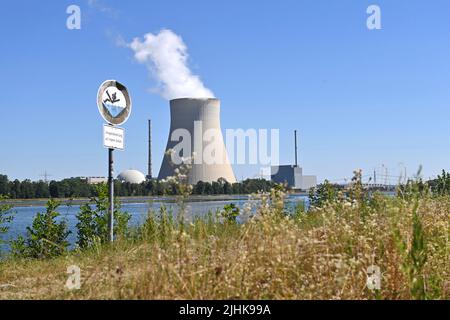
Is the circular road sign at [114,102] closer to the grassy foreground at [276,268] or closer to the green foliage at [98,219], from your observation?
the green foliage at [98,219]

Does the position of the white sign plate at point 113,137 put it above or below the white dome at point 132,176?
below

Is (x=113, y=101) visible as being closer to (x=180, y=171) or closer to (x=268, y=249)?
(x=180, y=171)

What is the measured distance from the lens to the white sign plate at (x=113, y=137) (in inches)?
210

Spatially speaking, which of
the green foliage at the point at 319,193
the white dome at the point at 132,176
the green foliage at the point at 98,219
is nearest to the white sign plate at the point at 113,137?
the green foliage at the point at 98,219

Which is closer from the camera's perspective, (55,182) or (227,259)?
(227,259)

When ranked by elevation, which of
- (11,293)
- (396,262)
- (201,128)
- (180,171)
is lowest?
(11,293)

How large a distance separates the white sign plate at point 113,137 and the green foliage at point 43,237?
1.73 meters

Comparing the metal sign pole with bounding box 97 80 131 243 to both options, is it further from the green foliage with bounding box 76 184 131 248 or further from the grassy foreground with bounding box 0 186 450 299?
the grassy foreground with bounding box 0 186 450 299

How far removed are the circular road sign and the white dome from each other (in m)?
52.1

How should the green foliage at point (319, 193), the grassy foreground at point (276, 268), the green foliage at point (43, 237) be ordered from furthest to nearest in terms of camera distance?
the green foliage at point (319, 193), the green foliage at point (43, 237), the grassy foreground at point (276, 268)
